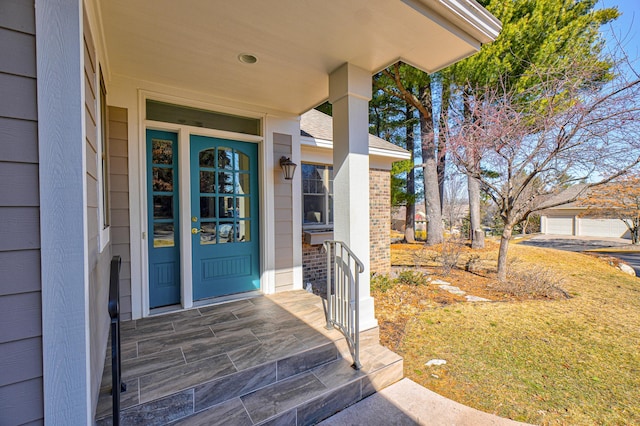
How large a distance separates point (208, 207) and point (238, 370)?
205 cm

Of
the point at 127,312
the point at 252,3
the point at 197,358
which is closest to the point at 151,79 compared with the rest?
the point at 252,3

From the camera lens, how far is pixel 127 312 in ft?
9.86

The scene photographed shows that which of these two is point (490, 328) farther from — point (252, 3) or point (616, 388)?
point (252, 3)

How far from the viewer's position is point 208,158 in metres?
3.56

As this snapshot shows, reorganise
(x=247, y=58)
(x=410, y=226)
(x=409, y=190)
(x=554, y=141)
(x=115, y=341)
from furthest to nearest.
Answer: (x=409, y=190) → (x=410, y=226) → (x=554, y=141) → (x=247, y=58) → (x=115, y=341)

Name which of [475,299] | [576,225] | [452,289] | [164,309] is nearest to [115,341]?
[164,309]

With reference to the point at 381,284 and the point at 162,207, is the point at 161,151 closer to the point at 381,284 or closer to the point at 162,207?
the point at 162,207

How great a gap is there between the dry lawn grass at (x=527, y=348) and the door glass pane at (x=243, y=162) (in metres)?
2.81

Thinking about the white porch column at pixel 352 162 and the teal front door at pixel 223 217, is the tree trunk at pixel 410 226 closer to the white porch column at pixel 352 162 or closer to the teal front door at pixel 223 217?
the teal front door at pixel 223 217

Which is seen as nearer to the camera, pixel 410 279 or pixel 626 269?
pixel 410 279

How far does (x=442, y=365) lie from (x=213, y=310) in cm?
253

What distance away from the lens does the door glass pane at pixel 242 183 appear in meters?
3.80

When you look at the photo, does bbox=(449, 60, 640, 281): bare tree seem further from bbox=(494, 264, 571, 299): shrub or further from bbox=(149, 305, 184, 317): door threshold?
bbox=(149, 305, 184, 317): door threshold

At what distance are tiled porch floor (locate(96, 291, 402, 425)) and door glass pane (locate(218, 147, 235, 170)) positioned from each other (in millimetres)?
1782
